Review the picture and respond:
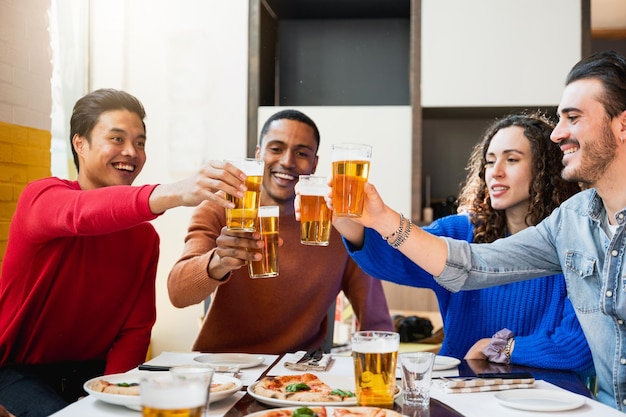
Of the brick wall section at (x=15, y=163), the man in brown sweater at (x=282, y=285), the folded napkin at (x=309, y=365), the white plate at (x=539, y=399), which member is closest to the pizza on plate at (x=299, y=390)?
the folded napkin at (x=309, y=365)

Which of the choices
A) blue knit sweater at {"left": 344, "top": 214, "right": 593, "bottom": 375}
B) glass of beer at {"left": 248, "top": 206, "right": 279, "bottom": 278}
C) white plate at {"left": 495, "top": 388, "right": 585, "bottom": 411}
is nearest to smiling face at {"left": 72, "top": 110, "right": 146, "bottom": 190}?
glass of beer at {"left": 248, "top": 206, "right": 279, "bottom": 278}

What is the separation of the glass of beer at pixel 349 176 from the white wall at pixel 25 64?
1.71 m

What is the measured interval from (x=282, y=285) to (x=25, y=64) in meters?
1.42

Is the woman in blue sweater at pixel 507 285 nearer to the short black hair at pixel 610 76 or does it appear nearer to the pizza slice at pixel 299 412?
the short black hair at pixel 610 76

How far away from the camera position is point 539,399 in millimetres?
1294

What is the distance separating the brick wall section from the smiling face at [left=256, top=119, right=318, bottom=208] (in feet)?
3.12

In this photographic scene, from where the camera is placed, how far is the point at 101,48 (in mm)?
4168

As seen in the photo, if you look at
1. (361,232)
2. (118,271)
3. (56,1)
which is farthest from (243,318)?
(56,1)

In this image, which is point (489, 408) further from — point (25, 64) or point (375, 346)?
point (25, 64)

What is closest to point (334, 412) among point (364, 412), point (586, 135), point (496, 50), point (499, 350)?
point (364, 412)

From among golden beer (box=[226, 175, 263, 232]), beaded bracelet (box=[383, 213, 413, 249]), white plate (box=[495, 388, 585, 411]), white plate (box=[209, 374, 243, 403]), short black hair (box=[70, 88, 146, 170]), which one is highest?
short black hair (box=[70, 88, 146, 170])

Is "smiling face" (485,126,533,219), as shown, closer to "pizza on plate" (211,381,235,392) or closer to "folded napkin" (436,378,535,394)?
"folded napkin" (436,378,535,394)

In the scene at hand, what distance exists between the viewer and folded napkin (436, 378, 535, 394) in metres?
1.35

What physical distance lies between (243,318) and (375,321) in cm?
50
